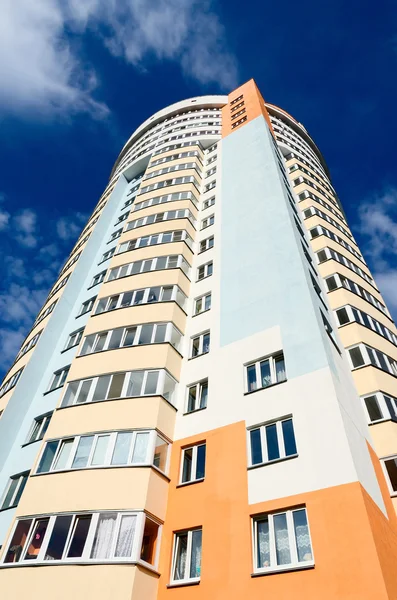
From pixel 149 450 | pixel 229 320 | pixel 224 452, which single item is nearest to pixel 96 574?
pixel 149 450

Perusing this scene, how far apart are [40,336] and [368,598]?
21.9m

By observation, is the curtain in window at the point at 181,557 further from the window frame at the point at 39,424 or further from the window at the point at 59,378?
the window at the point at 59,378

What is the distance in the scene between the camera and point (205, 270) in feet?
86.0

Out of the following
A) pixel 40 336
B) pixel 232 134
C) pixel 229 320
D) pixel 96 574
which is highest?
pixel 232 134

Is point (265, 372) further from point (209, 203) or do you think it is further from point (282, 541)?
point (209, 203)

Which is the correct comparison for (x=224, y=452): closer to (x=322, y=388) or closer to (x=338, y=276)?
(x=322, y=388)

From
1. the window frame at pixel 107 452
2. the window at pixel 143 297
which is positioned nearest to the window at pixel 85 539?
the window frame at pixel 107 452

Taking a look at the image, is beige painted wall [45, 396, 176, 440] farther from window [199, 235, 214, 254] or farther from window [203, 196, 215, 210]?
window [203, 196, 215, 210]

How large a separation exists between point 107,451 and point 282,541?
718cm

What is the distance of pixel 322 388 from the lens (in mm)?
15039

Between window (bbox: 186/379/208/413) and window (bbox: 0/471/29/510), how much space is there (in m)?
8.00

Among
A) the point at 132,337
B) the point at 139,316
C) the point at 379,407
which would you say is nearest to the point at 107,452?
the point at 132,337

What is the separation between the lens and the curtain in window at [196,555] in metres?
13.2

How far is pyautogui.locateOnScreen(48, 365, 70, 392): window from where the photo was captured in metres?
22.5
